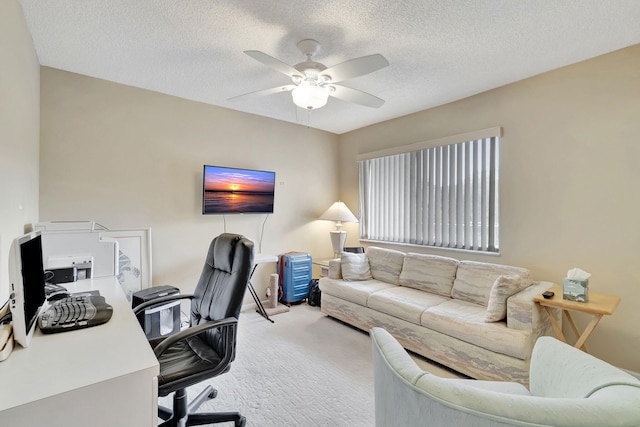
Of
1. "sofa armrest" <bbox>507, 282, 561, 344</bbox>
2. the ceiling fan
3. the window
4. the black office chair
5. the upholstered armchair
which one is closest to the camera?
the upholstered armchair

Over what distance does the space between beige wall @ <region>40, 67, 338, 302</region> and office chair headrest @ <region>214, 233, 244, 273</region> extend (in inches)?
67.5

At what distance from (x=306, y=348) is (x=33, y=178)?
2761 mm

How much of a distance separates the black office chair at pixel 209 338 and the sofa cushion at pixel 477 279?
87.0 inches

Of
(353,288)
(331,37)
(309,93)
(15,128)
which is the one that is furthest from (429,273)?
(15,128)

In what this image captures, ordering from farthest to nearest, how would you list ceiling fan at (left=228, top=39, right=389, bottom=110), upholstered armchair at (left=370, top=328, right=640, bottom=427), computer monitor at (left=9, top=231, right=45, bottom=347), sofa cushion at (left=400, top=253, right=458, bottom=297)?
sofa cushion at (left=400, top=253, right=458, bottom=297)
ceiling fan at (left=228, top=39, right=389, bottom=110)
computer monitor at (left=9, top=231, right=45, bottom=347)
upholstered armchair at (left=370, top=328, right=640, bottom=427)

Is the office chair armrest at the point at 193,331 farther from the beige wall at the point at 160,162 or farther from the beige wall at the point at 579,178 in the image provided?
the beige wall at the point at 579,178

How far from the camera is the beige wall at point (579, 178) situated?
2.31 m

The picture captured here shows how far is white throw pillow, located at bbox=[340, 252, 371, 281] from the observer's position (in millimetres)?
3568

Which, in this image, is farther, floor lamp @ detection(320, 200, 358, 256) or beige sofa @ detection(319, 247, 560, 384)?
floor lamp @ detection(320, 200, 358, 256)

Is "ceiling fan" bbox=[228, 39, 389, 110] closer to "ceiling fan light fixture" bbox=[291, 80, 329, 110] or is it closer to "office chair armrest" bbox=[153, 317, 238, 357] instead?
"ceiling fan light fixture" bbox=[291, 80, 329, 110]

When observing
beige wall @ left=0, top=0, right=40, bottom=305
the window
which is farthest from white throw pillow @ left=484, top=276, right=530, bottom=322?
beige wall @ left=0, top=0, right=40, bottom=305

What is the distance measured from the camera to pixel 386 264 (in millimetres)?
3600

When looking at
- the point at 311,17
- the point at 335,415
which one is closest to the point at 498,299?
the point at 335,415

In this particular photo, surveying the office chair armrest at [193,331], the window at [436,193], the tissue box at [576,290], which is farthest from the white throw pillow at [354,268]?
the office chair armrest at [193,331]
